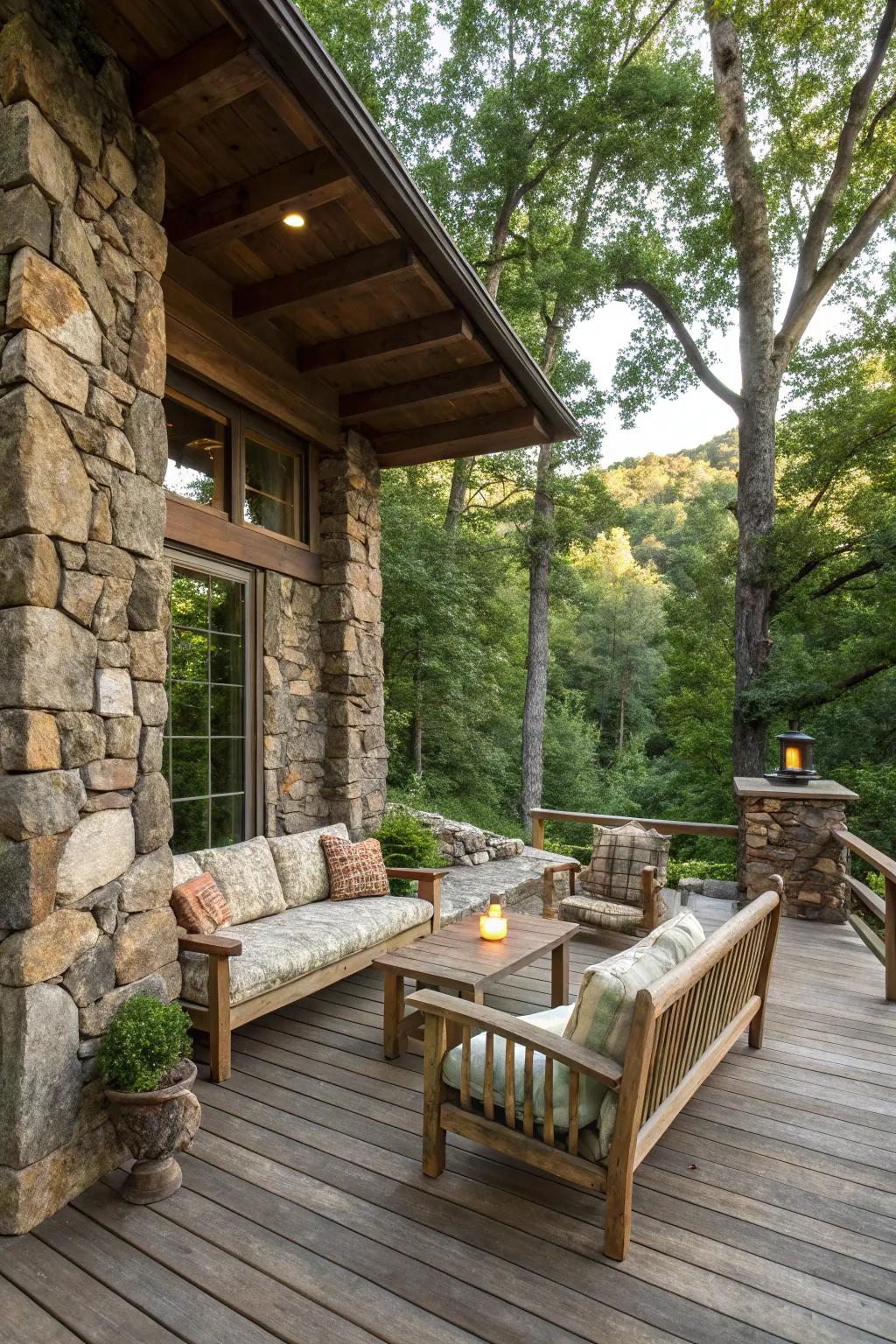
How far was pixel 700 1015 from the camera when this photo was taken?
7.91 feet

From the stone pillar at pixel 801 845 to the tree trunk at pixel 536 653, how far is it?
532cm

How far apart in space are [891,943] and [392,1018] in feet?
8.93

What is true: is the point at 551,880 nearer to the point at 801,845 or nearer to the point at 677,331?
the point at 801,845

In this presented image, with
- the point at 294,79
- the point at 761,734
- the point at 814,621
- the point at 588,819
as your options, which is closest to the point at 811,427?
the point at 814,621

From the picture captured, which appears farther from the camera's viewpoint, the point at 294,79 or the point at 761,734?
the point at 761,734

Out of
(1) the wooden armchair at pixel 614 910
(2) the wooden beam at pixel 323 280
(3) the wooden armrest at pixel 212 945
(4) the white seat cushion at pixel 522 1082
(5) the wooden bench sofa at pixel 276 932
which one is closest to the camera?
(4) the white seat cushion at pixel 522 1082

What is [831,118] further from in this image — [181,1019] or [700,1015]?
[181,1019]

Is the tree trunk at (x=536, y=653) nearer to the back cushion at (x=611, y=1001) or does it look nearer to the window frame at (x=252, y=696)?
the window frame at (x=252, y=696)

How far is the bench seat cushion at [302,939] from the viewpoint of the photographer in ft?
9.97

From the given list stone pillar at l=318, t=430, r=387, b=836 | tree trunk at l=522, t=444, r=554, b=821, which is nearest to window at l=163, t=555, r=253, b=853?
stone pillar at l=318, t=430, r=387, b=836

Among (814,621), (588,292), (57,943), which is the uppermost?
(588,292)

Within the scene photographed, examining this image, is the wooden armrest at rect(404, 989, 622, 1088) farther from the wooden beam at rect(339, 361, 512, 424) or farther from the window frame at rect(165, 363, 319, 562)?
the wooden beam at rect(339, 361, 512, 424)

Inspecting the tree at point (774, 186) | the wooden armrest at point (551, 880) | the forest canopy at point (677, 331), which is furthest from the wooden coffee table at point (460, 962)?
the tree at point (774, 186)

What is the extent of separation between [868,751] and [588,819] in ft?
11.7
